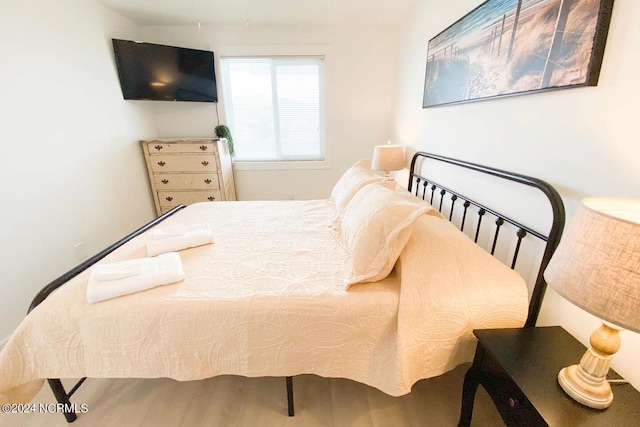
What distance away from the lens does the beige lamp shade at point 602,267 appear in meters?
0.55

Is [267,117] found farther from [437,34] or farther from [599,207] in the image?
[599,207]

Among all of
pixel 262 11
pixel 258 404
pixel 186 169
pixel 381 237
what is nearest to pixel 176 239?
pixel 258 404

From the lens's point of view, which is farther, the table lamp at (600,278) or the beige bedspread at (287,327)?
the beige bedspread at (287,327)

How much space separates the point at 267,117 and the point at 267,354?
2.96m

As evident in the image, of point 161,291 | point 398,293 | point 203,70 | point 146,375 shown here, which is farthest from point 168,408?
point 203,70

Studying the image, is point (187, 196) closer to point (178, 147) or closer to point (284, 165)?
point (178, 147)

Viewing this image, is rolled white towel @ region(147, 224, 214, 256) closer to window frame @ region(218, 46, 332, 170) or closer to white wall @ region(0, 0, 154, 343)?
white wall @ region(0, 0, 154, 343)

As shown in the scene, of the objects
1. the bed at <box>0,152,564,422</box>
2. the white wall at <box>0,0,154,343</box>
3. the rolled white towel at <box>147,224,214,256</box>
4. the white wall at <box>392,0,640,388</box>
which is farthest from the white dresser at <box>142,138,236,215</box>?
the white wall at <box>392,0,640,388</box>

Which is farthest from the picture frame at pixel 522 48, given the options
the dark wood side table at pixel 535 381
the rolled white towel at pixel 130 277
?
the rolled white towel at pixel 130 277

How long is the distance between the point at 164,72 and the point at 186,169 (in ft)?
3.46

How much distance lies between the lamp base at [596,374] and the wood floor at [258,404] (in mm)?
688

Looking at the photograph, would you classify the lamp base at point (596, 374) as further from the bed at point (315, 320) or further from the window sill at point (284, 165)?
the window sill at point (284, 165)

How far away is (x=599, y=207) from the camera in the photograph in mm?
749

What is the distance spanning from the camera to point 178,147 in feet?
9.64
